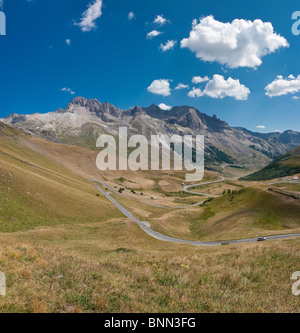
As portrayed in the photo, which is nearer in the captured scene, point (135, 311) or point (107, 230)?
point (135, 311)

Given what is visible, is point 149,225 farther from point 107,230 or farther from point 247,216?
point 247,216

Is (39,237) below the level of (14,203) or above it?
below

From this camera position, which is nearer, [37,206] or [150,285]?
[150,285]

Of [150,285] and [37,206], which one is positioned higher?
[150,285]

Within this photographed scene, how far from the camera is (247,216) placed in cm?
7788

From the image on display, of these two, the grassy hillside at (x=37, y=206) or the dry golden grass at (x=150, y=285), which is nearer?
the dry golden grass at (x=150, y=285)

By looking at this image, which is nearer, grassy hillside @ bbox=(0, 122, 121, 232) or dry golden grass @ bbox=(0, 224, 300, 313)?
dry golden grass @ bbox=(0, 224, 300, 313)

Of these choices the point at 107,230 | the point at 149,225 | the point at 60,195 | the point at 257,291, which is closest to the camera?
the point at 257,291
